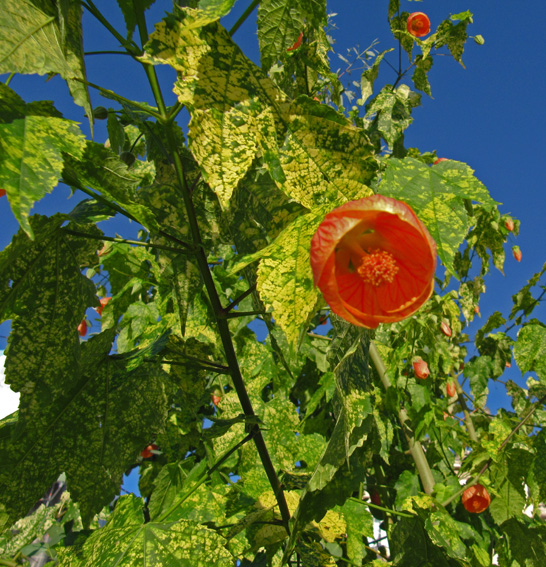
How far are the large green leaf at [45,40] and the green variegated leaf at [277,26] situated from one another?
0.68 ft

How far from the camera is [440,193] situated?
481 mm

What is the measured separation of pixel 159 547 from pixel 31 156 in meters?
0.48

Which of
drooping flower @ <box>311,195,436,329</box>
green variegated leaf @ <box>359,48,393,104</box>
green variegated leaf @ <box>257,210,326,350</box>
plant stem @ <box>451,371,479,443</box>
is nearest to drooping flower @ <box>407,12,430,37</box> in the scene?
green variegated leaf @ <box>359,48,393,104</box>

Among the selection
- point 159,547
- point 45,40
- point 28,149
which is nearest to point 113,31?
point 45,40

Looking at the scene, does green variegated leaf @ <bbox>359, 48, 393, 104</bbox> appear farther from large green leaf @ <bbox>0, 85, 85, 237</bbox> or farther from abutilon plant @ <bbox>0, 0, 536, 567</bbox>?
large green leaf @ <bbox>0, 85, 85, 237</bbox>

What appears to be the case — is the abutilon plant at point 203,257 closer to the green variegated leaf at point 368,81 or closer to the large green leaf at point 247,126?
the large green leaf at point 247,126

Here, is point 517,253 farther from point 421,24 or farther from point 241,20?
point 241,20

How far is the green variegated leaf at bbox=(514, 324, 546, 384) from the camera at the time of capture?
48.9 inches

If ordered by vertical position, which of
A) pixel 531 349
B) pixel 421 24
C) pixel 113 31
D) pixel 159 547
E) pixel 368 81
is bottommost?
pixel 159 547

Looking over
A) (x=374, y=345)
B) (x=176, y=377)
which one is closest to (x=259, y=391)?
(x=176, y=377)

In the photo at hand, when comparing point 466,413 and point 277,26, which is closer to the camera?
point 277,26

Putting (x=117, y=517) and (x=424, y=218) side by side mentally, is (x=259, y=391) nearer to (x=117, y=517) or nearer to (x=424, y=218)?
(x=117, y=517)

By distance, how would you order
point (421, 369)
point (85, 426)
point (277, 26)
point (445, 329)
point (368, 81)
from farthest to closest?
point (445, 329) → point (368, 81) → point (421, 369) → point (85, 426) → point (277, 26)

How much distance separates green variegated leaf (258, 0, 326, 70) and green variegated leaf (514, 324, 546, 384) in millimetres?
1117
